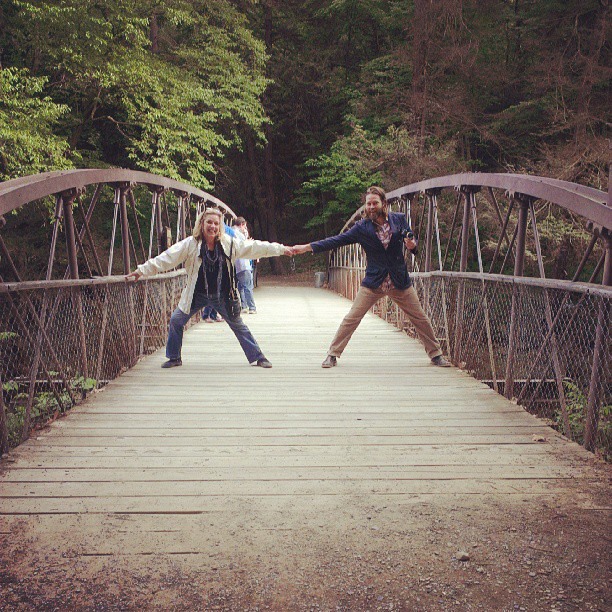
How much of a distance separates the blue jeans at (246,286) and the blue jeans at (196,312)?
3.61m

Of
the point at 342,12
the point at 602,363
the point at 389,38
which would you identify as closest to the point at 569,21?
the point at 389,38

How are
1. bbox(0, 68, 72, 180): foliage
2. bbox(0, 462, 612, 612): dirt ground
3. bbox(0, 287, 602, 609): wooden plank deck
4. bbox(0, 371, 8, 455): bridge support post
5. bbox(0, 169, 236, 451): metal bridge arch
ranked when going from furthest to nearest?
bbox(0, 68, 72, 180): foliage, bbox(0, 169, 236, 451): metal bridge arch, bbox(0, 371, 8, 455): bridge support post, bbox(0, 287, 602, 609): wooden plank deck, bbox(0, 462, 612, 612): dirt ground

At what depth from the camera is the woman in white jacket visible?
18.4 ft

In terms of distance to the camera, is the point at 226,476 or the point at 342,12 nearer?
the point at 226,476

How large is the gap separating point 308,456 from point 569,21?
687 inches

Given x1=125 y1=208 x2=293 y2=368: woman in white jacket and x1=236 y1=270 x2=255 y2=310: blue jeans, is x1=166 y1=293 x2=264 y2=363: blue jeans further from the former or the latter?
x1=236 y1=270 x2=255 y2=310: blue jeans

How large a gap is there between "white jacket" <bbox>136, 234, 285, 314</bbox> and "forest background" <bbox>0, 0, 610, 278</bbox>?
286 inches

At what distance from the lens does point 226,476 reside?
306 centimetres

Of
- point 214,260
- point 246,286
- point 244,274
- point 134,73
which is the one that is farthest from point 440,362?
point 134,73

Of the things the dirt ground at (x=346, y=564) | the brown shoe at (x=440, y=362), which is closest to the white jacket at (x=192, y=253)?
the brown shoe at (x=440, y=362)

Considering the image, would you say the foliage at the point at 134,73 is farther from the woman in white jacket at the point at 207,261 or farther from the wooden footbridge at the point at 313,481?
the wooden footbridge at the point at 313,481

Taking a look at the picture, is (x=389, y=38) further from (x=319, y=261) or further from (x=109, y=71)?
(x=109, y=71)

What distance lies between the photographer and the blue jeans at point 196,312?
231 inches

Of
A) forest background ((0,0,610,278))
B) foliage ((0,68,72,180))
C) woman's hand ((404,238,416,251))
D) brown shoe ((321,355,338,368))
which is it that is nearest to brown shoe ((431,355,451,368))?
brown shoe ((321,355,338,368))
